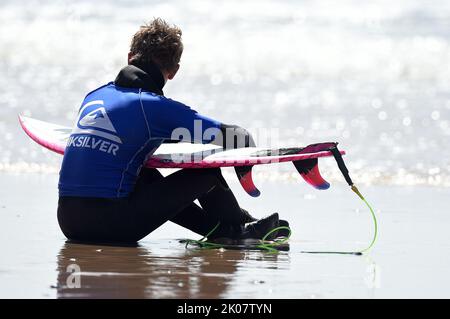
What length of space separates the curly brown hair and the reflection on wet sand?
990 mm

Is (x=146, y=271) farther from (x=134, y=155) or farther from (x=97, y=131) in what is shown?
(x=97, y=131)

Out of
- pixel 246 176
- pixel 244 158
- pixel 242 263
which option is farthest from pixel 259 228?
pixel 242 263

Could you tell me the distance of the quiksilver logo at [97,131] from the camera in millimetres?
4930

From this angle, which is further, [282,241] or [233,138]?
[282,241]

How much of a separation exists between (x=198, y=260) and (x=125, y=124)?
77cm

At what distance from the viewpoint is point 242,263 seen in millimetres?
4770

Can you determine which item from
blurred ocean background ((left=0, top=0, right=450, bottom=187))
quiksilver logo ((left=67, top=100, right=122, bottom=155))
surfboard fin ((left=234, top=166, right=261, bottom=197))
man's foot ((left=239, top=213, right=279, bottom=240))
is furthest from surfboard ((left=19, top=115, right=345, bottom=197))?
blurred ocean background ((left=0, top=0, right=450, bottom=187))

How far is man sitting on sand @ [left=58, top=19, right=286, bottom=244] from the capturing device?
4930 mm

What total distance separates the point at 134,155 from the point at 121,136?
0.41 ft

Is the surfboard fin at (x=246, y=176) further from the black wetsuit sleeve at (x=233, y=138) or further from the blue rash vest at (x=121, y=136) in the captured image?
the blue rash vest at (x=121, y=136)

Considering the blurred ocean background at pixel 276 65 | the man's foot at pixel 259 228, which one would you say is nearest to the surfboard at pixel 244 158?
the man's foot at pixel 259 228

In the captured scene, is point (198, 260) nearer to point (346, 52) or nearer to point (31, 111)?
point (31, 111)

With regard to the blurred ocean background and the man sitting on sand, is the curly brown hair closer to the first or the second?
the man sitting on sand

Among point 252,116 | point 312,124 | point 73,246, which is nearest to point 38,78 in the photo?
point 252,116
